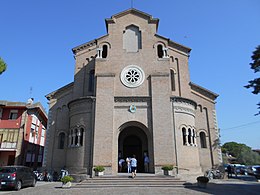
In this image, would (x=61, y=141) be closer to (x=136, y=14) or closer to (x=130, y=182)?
(x=130, y=182)

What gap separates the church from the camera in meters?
19.4

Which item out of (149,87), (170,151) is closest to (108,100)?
(149,87)

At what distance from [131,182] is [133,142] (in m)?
7.14

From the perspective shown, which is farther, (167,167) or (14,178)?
(167,167)

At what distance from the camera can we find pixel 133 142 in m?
22.9

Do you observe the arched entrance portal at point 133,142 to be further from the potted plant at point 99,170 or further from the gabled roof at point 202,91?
the gabled roof at point 202,91

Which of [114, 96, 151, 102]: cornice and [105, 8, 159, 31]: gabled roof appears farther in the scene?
[105, 8, 159, 31]: gabled roof

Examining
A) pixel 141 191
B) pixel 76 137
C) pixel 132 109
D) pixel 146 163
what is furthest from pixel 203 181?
pixel 76 137

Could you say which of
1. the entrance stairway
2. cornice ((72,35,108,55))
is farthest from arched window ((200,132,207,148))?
cornice ((72,35,108,55))

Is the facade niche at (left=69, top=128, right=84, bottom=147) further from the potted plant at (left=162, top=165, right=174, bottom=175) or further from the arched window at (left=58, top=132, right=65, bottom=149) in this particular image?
the potted plant at (left=162, top=165, right=174, bottom=175)

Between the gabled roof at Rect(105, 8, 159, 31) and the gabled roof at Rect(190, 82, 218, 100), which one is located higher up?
the gabled roof at Rect(105, 8, 159, 31)

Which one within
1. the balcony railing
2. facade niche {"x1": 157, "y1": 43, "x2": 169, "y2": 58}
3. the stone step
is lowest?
the stone step

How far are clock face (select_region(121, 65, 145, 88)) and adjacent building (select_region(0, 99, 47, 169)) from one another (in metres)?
15.2

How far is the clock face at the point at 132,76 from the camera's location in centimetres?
2169
